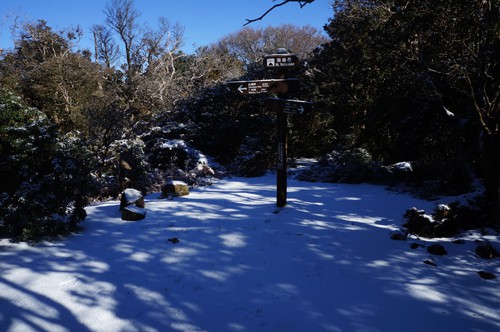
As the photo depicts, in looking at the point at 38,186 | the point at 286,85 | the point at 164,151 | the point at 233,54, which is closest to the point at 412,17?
the point at 286,85

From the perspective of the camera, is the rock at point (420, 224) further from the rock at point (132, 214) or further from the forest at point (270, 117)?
the rock at point (132, 214)

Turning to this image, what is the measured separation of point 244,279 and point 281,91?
4.27 meters

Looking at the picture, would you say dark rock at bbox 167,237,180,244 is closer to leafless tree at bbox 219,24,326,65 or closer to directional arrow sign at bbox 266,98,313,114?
directional arrow sign at bbox 266,98,313,114

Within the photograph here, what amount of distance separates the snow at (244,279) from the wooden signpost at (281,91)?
1243 millimetres

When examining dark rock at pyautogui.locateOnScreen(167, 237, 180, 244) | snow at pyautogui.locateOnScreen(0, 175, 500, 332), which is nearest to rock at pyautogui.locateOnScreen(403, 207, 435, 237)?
snow at pyautogui.locateOnScreen(0, 175, 500, 332)

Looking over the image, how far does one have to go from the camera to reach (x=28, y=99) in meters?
17.2

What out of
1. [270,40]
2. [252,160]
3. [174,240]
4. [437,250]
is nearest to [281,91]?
[174,240]

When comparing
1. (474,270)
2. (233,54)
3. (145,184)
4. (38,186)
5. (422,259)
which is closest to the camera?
(474,270)

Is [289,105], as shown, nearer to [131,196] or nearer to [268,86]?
[268,86]

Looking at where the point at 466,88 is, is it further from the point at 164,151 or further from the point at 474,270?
the point at 164,151

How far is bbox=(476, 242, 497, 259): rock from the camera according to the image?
426 cm

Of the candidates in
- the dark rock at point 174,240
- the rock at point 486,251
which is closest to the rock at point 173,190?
the dark rock at point 174,240

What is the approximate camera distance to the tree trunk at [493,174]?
17.0 feet

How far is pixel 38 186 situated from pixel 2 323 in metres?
2.71
